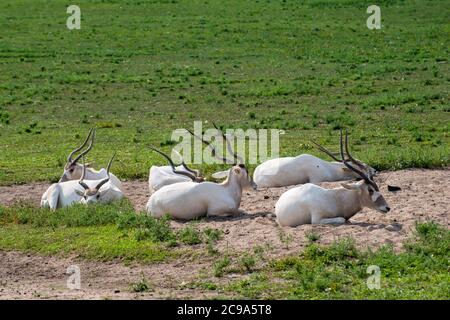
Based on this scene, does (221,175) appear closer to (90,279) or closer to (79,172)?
(79,172)

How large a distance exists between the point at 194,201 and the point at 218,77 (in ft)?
54.5

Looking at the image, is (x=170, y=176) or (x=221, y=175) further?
(x=170, y=176)

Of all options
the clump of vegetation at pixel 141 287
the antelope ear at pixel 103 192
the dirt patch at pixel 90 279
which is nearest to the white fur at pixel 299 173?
the antelope ear at pixel 103 192

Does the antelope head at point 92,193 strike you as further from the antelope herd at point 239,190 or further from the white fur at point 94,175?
the white fur at point 94,175

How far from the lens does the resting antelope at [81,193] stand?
603 inches

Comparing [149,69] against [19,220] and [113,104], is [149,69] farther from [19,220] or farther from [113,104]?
[19,220]

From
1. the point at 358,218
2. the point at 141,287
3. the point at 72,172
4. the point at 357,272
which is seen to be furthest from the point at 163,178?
the point at 357,272

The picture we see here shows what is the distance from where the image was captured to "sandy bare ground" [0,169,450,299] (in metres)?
11.1

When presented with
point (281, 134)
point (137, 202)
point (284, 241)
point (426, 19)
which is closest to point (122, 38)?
point (426, 19)

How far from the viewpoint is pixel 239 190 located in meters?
14.4

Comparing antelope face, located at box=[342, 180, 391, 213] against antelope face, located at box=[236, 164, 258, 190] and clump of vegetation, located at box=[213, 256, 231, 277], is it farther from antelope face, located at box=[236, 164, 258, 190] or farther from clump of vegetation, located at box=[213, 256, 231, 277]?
clump of vegetation, located at box=[213, 256, 231, 277]

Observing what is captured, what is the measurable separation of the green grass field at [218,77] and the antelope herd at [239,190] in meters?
1.42

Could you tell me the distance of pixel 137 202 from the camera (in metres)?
15.6

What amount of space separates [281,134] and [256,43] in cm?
1527
